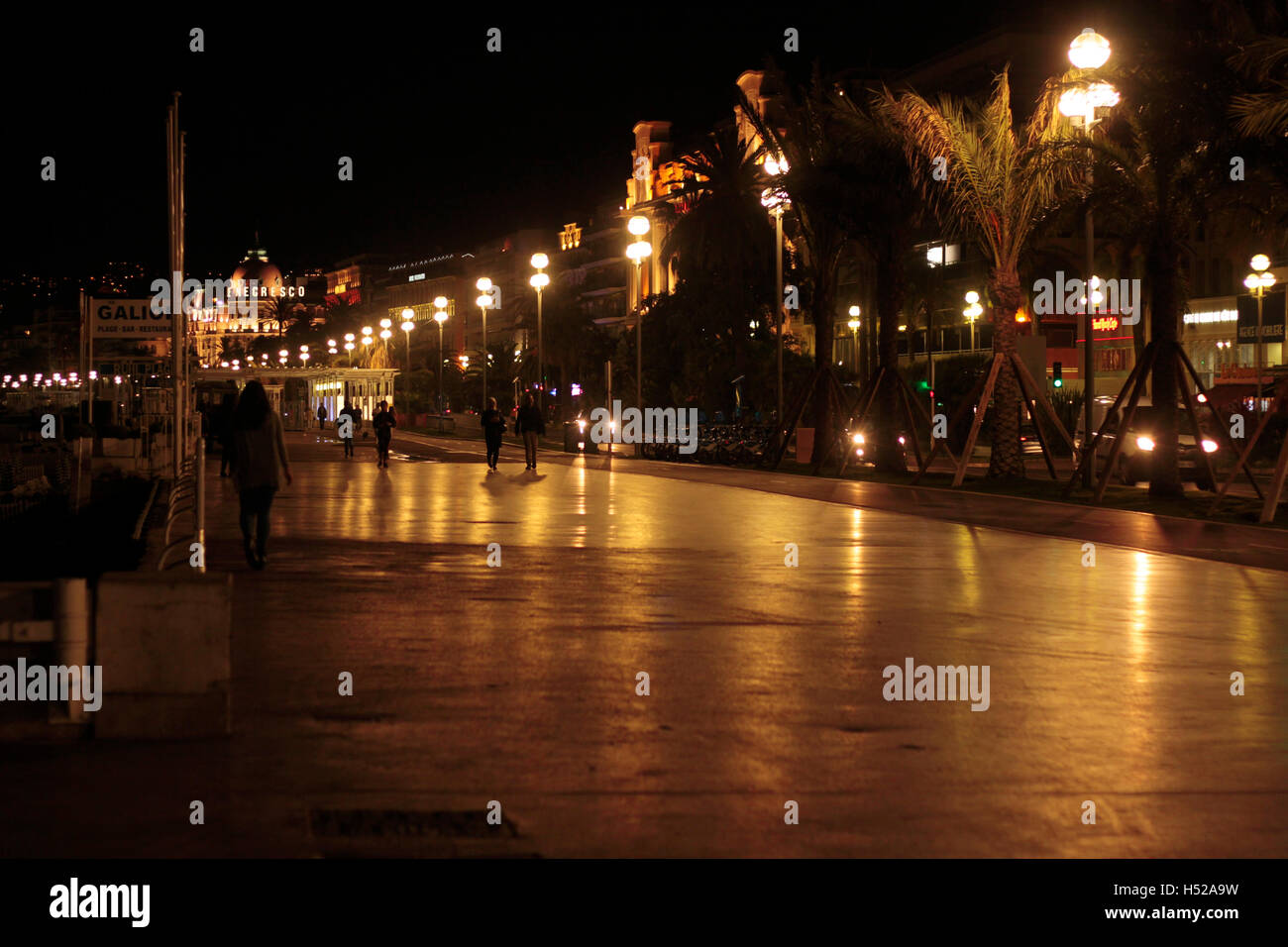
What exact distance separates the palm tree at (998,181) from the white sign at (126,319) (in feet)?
43.9

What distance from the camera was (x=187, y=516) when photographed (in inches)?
840

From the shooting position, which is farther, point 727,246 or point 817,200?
point 727,246

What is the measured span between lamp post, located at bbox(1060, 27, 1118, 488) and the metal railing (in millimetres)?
14064

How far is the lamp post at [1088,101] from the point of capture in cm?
2402

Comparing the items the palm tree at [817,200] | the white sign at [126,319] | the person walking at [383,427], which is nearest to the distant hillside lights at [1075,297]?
the palm tree at [817,200]

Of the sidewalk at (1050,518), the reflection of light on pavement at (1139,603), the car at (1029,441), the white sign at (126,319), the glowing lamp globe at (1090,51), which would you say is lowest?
the reflection of light on pavement at (1139,603)

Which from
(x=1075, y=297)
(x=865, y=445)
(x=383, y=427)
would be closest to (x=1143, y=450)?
(x=865, y=445)

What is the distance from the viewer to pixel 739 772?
23.1 feet

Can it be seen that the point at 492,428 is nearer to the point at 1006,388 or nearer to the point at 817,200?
the point at 817,200

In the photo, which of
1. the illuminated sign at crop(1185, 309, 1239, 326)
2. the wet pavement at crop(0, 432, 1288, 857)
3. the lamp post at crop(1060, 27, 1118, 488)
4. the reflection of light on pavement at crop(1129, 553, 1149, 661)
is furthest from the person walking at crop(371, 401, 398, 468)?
the illuminated sign at crop(1185, 309, 1239, 326)

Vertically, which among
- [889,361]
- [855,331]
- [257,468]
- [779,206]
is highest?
[779,206]

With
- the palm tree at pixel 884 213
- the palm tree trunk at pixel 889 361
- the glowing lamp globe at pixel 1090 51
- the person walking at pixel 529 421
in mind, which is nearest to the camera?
the glowing lamp globe at pixel 1090 51

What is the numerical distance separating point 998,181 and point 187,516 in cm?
1548

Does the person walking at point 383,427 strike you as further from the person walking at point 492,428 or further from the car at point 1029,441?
the car at point 1029,441
